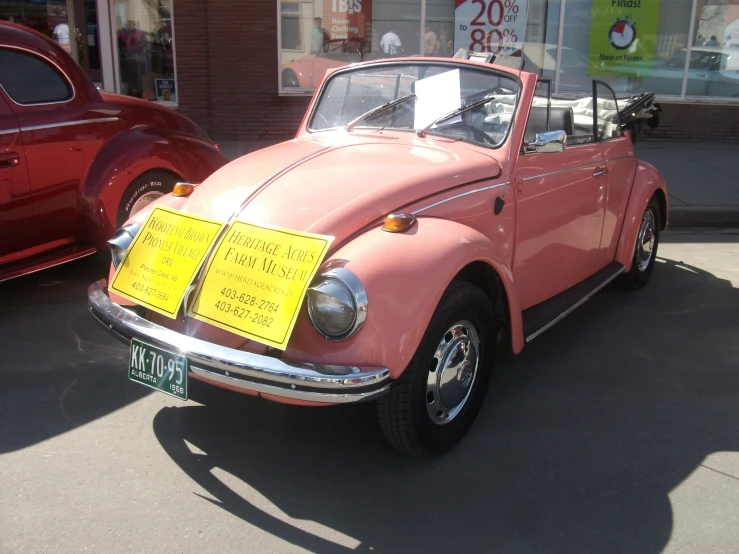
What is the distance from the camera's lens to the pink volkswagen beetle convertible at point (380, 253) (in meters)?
2.80

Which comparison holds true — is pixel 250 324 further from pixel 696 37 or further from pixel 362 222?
pixel 696 37

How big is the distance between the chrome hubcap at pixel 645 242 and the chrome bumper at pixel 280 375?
3.49m

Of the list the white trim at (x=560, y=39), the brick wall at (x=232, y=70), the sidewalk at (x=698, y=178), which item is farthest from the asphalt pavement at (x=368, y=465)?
the white trim at (x=560, y=39)

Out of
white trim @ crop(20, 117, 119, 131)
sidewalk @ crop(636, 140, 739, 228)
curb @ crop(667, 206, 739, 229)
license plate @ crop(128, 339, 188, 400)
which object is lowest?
curb @ crop(667, 206, 739, 229)

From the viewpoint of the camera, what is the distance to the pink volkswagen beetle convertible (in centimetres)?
280

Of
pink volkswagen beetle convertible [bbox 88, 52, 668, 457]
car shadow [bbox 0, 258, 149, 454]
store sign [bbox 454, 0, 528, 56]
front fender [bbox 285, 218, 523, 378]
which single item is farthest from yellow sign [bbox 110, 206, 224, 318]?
store sign [bbox 454, 0, 528, 56]

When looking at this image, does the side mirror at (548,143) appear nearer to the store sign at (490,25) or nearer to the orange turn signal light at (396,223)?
the orange turn signal light at (396,223)

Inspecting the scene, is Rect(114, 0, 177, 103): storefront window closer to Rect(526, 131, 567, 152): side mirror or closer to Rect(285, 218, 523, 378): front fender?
Rect(526, 131, 567, 152): side mirror

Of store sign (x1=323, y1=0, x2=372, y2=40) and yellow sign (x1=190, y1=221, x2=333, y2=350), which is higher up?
store sign (x1=323, y1=0, x2=372, y2=40)

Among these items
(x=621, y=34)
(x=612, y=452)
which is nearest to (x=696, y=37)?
(x=621, y=34)

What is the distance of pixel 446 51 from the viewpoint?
11586 mm

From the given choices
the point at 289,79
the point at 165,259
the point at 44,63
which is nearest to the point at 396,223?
the point at 165,259

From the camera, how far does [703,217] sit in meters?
8.01

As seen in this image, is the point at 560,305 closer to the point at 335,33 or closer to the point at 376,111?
the point at 376,111
